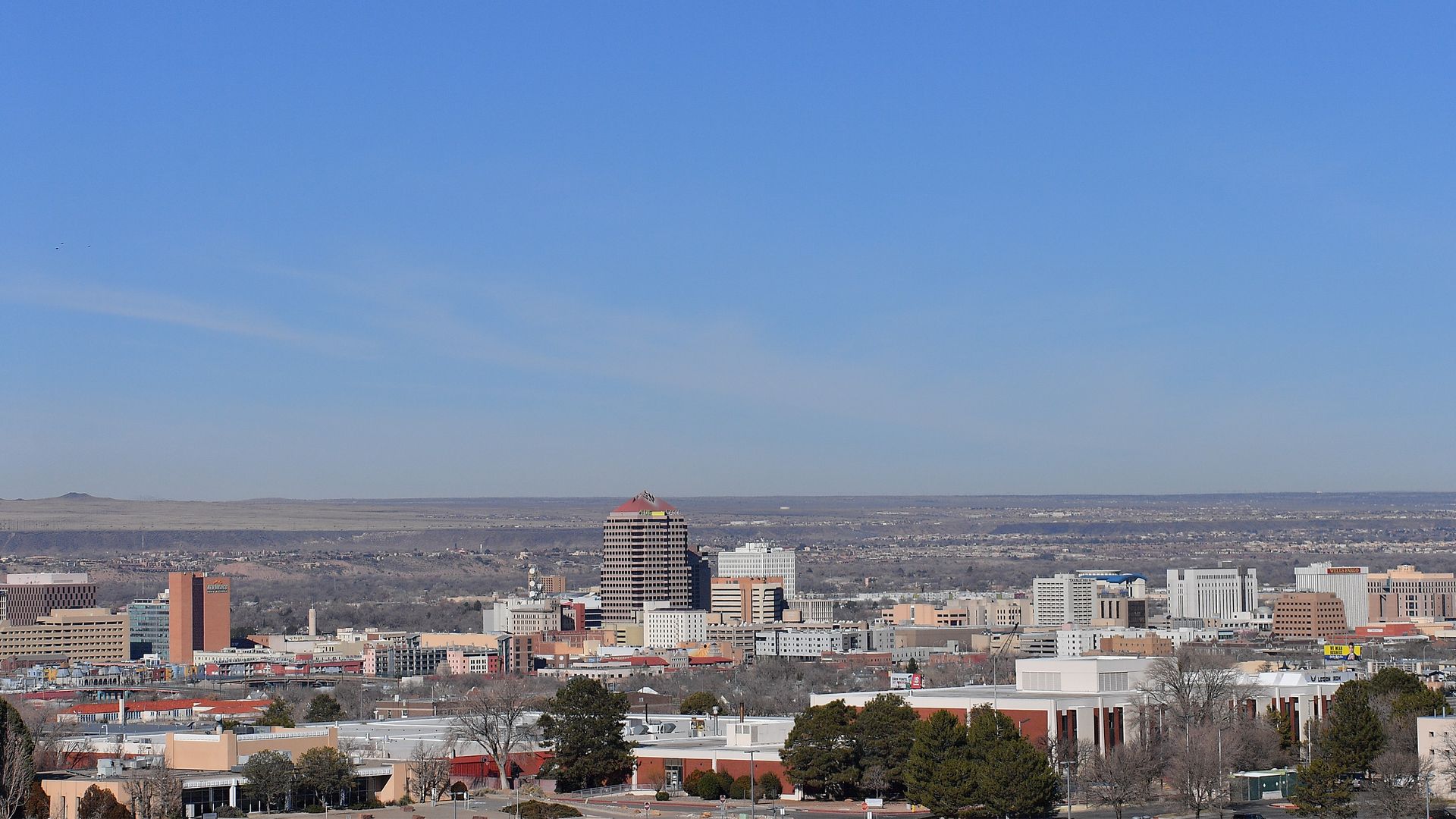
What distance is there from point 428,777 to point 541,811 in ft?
26.8

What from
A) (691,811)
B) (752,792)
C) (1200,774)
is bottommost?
(691,811)

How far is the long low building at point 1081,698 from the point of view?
296 ft

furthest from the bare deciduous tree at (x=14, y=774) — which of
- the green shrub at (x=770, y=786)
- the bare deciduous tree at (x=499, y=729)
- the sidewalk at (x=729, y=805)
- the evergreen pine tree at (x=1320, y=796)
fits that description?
the evergreen pine tree at (x=1320, y=796)

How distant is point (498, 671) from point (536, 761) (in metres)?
84.5

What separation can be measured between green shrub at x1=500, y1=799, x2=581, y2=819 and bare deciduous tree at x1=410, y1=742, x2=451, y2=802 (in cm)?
525

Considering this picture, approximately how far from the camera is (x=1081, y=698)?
93.2 m

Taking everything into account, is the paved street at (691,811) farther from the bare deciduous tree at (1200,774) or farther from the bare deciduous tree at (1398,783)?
the bare deciduous tree at (1398,783)

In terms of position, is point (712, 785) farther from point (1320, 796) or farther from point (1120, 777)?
point (1320, 796)

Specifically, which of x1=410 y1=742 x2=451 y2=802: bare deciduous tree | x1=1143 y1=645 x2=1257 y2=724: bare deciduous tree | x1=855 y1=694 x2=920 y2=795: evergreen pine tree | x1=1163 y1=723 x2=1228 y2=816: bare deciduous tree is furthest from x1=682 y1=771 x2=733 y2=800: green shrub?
x1=1143 y1=645 x2=1257 y2=724: bare deciduous tree

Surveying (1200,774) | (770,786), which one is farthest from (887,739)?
(1200,774)

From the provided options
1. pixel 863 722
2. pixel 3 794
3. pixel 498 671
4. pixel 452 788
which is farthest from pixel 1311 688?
pixel 498 671

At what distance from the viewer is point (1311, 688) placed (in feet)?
346

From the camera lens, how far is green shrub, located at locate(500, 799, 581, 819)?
3095 inches

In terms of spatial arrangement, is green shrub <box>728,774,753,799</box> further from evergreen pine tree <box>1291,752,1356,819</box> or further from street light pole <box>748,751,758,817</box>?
evergreen pine tree <box>1291,752,1356,819</box>
